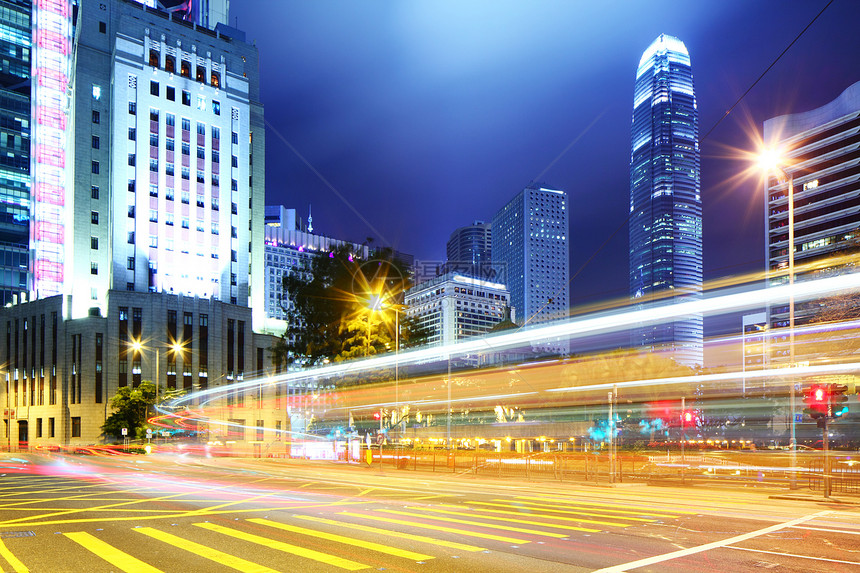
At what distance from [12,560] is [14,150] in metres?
Answer: 138

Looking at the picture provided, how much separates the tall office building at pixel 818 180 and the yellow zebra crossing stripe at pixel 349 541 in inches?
4487

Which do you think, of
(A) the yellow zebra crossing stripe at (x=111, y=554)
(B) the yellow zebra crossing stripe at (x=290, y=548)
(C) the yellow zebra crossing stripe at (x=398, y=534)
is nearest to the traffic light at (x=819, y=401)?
(C) the yellow zebra crossing stripe at (x=398, y=534)

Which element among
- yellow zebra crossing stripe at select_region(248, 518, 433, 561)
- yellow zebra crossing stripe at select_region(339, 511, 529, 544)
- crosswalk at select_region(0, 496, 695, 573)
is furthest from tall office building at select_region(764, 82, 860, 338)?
yellow zebra crossing stripe at select_region(248, 518, 433, 561)

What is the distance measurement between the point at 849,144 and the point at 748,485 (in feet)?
368

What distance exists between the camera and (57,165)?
10631 centimetres

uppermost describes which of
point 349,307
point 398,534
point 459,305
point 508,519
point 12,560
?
point 459,305

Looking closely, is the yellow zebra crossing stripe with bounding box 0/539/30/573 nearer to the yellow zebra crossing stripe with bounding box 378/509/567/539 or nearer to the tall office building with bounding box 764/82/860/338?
the yellow zebra crossing stripe with bounding box 378/509/567/539

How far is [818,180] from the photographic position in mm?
121625

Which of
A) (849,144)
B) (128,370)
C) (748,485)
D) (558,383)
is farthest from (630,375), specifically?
(849,144)

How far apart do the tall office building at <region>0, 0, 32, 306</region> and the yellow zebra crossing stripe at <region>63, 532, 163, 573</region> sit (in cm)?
12750

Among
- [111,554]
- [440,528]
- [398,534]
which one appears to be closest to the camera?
[111,554]

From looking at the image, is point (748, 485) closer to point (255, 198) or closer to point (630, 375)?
point (630, 375)

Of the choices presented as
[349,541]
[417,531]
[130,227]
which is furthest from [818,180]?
[349,541]

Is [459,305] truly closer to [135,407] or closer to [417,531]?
[135,407]
